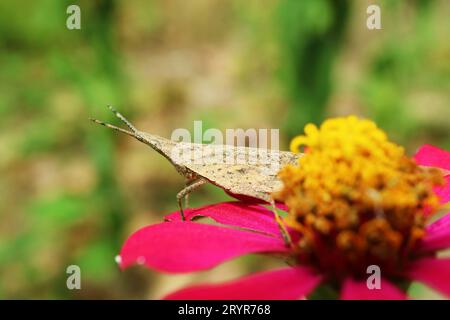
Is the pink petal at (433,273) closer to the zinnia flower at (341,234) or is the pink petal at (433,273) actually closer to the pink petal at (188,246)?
the zinnia flower at (341,234)

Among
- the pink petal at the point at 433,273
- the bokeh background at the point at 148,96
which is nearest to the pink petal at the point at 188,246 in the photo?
the pink petal at the point at 433,273

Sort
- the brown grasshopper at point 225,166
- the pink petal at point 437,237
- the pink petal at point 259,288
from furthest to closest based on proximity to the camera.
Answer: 1. the brown grasshopper at point 225,166
2. the pink petal at point 437,237
3. the pink petal at point 259,288

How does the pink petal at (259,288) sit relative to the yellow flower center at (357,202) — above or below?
below

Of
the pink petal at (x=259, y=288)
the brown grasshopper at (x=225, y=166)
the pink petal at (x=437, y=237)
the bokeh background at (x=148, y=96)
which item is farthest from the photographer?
the bokeh background at (x=148, y=96)

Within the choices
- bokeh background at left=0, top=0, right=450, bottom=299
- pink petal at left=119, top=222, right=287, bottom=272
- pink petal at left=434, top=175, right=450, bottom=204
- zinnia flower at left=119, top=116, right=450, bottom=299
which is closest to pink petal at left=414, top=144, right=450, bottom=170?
pink petal at left=434, top=175, right=450, bottom=204

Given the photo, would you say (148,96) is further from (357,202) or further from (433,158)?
(357,202)

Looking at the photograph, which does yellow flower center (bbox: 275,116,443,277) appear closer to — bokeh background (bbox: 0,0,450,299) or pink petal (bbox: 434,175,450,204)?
pink petal (bbox: 434,175,450,204)

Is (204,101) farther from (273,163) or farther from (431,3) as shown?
(273,163)

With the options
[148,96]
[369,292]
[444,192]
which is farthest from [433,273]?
[148,96]
